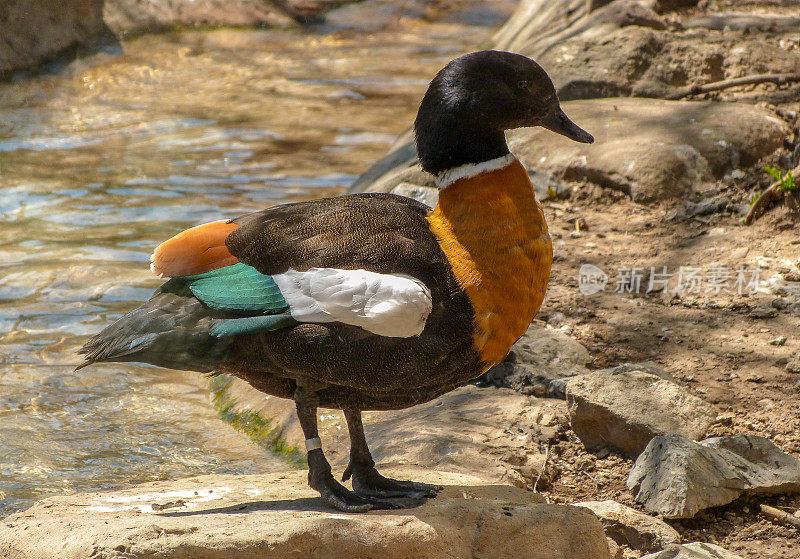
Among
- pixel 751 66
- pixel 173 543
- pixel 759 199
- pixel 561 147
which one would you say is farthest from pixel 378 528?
pixel 751 66

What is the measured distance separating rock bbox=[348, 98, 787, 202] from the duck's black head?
2.95 metres

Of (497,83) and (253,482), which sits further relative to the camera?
(253,482)

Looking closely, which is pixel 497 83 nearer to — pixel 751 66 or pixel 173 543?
pixel 173 543

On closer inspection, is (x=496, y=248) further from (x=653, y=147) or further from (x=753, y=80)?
(x=753, y=80)

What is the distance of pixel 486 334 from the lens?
313cm

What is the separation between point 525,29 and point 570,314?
23.7ft

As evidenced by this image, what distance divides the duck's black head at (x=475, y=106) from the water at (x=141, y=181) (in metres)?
2.07

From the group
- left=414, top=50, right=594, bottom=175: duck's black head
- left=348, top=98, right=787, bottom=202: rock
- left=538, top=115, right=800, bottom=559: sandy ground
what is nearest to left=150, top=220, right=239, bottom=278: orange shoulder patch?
left=414, top=50, right=594, bottom=175: duck's black head

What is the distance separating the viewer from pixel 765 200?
5.54 metres

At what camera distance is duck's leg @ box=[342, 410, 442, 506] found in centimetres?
339

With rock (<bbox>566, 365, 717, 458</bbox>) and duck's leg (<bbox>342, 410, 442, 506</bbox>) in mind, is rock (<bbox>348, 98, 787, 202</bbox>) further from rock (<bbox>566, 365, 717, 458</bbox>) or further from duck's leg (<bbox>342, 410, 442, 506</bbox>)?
duck's leg (<bbox>342, 410, 442, 506</bbox>)

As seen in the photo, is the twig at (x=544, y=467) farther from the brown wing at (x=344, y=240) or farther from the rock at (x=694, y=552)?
the brown wing at (x=344, y=240)

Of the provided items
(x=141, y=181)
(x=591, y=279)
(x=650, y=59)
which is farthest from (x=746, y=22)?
(x=141, y=181)

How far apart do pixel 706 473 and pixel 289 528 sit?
1.59 m
